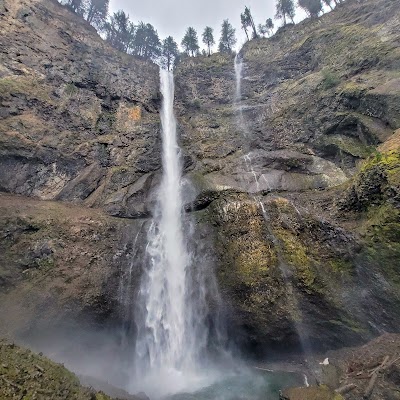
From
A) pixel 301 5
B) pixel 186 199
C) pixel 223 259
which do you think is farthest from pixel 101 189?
pixel 301 5

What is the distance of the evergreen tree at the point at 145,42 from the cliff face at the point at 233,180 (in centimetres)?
1892

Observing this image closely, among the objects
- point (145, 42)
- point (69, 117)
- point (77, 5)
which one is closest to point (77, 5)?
point (77, 5)

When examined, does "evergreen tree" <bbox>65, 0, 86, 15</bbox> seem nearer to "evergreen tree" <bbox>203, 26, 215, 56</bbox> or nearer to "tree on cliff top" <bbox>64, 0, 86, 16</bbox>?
"tree on cliff top" <bbox>64, 0, 86, 16</bbox>

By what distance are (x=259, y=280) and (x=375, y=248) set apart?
521 centimetres

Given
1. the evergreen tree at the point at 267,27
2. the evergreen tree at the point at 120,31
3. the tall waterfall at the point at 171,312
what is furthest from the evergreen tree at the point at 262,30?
Result: the tall waterfall at the point at 171,312

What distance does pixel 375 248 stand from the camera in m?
13.3

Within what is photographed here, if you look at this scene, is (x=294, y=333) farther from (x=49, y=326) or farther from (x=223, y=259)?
(x=49, y=326)

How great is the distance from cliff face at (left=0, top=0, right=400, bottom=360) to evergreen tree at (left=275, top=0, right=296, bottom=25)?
17.5m

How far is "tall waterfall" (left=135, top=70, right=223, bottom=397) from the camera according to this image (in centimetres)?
1480

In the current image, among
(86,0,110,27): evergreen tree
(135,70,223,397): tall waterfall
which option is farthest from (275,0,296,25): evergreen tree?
(135,70,223,397): tall waterfall

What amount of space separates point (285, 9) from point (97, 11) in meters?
27.1

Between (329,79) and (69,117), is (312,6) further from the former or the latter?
(69,117)

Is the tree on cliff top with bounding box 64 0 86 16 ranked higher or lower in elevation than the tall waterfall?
higher

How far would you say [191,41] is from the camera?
49.8m
